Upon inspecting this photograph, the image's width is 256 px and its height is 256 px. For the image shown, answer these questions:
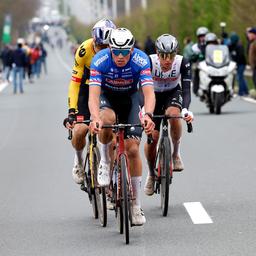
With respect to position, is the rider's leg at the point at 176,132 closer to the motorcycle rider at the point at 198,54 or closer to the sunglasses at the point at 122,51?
the sunglasses at the point at 122,51

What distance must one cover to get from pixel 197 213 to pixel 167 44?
5.13ft

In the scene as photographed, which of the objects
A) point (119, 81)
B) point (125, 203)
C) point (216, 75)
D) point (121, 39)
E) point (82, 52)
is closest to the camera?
point (125, 203)

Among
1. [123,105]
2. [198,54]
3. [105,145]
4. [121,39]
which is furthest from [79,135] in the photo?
[198,54]

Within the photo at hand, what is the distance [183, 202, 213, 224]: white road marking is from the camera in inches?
403

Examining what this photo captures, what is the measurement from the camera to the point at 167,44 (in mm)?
11008

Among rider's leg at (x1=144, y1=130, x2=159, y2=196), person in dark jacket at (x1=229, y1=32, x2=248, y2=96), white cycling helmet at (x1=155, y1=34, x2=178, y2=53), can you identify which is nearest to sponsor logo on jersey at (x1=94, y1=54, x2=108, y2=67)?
white cycling helmet at (x1=155, y1=34, x2=178, y2=53)

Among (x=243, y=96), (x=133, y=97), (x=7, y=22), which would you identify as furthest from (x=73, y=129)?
(x=7, y=22)

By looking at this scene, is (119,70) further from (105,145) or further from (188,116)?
(188,116)

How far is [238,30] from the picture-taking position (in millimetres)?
43312

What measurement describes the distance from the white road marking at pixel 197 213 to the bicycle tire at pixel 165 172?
9.8 inches

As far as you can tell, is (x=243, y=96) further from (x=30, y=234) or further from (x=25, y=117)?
(x=30, y=234)

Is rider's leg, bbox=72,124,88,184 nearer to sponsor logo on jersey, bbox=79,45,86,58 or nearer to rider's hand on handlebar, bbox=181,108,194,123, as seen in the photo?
A: sponsor logo on jersey, bbox=79,45,86,58

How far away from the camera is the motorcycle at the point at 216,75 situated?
2405cm

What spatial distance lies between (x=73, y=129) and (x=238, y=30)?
32399 millimetres
